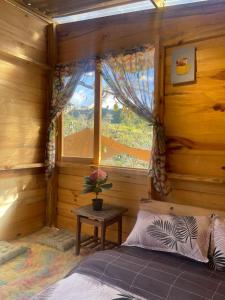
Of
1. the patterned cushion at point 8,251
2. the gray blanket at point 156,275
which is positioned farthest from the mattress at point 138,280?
the patterned cushion at point 8,251

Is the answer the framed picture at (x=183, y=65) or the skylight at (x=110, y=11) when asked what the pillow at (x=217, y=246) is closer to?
the framed picture at (x=183, y=65)

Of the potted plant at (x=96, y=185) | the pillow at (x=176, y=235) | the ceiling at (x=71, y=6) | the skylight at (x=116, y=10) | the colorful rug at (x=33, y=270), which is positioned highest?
the ceiling at (x=71, y=6)

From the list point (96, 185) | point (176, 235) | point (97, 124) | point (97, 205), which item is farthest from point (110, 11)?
point (176, 235)

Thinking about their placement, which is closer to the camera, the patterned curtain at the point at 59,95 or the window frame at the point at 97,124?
the window frame at the point at 97,124

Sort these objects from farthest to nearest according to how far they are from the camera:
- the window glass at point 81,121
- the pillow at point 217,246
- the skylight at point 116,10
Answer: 1. the window glass at point 81,121
2. the skylight at point 116,10
3. the pillow at point 217,246

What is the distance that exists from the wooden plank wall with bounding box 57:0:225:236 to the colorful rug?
0.76 m

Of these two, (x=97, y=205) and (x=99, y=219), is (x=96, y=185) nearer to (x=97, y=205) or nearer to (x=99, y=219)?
(x=97, y=205)

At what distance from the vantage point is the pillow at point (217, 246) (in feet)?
5.86

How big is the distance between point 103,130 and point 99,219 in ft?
3.50

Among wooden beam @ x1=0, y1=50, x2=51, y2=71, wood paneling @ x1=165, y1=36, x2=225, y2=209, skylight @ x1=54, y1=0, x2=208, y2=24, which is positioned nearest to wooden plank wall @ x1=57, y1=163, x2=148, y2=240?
wood paneling @ x1=165, y1=36, x2=225, y2=209

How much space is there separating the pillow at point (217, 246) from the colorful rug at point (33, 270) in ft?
4.15

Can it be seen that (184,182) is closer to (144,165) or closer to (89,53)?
(144,165)

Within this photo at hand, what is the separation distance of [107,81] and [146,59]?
48 centimetres

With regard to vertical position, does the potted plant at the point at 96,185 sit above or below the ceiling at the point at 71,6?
below
